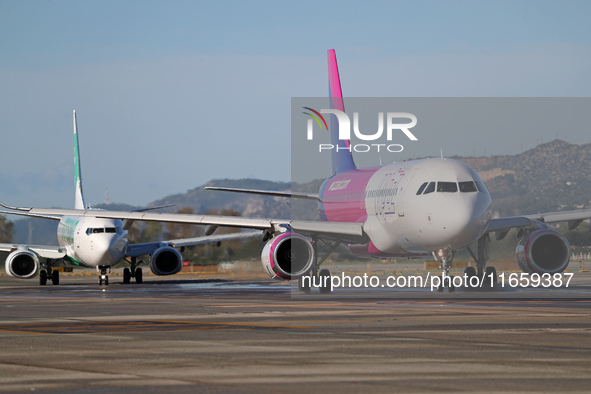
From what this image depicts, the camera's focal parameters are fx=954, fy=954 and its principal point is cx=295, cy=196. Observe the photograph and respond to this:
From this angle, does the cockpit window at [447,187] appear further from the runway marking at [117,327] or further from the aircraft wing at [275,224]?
the runway marking at [117,327]

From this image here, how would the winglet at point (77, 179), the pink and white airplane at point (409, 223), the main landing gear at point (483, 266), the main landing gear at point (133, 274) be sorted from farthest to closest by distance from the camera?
the winglet at point (77, 179), the main landing gear at point (133, 274), the main landing gear at point (483, 266), the pink and white airplane at point (409, 223)

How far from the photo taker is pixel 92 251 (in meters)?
42.8

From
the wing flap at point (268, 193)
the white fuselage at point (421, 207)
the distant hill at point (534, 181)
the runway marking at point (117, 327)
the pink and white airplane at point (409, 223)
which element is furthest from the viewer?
the distant hill at point (534, 181)

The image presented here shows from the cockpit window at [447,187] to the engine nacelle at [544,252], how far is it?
4520 mm

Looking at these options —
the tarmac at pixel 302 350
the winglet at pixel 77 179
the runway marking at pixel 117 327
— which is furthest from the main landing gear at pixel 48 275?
the runway marking at pixel 117 327

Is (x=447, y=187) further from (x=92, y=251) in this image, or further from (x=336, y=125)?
(x=92, y=251)

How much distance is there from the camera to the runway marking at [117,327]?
1438 centimetres

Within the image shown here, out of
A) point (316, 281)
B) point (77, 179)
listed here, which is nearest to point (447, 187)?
point (316, 281)

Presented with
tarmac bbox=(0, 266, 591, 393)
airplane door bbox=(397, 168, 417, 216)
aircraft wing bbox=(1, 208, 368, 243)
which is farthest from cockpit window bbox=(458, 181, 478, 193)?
tarmac bbox=(0, 266, 591, 393)

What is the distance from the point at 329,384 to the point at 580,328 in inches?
262

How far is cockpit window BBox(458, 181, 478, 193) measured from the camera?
84.7 ft

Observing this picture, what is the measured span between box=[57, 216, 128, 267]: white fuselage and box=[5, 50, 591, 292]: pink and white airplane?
9653 mm

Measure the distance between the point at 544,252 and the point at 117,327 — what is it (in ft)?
58.4

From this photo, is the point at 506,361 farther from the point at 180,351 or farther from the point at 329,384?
the point at 180,351
